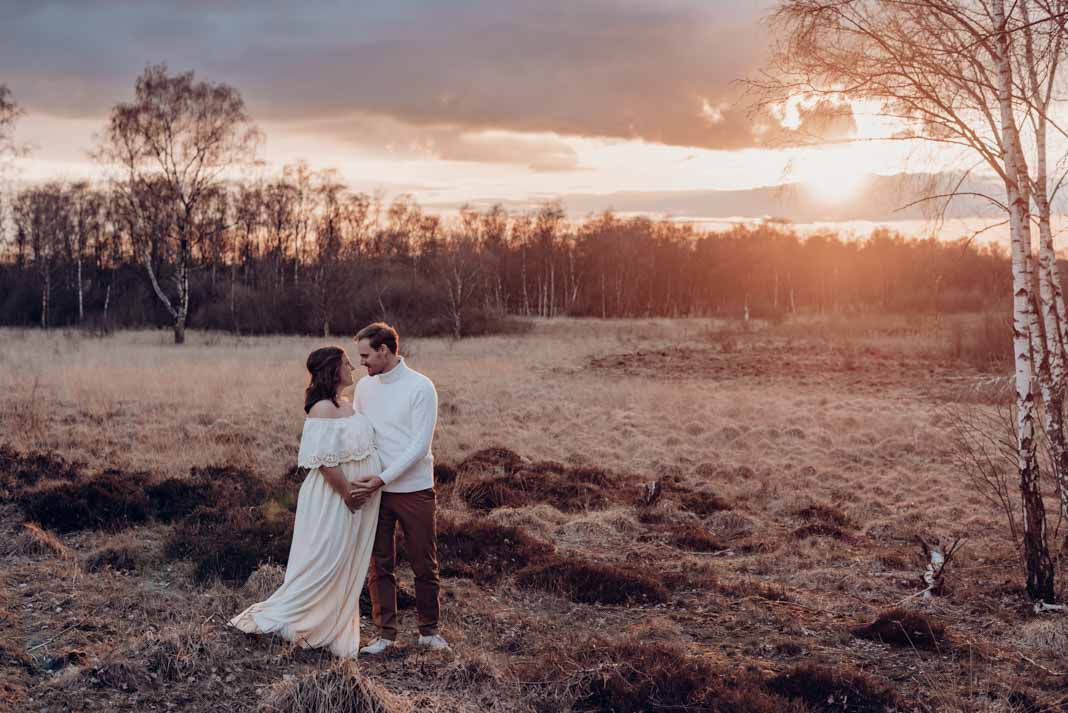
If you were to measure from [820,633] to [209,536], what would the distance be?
19.0ft

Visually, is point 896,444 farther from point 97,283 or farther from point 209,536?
point 97,283

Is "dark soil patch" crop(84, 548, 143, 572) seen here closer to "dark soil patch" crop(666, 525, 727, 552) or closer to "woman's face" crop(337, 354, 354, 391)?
"woman's face" crop(337, 354, 354, 391)

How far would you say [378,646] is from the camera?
18.2ft

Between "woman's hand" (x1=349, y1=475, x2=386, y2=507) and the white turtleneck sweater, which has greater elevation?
the white turtleneck sweater

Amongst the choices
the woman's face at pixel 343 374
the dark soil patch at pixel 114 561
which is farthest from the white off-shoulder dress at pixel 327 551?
the dark soil patch at pixel 114 561

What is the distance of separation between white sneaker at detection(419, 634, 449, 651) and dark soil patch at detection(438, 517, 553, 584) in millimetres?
1895

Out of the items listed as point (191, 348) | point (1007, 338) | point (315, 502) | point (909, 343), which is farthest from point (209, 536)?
point (909, 343)

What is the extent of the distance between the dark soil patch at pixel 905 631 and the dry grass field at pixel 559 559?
2 cm

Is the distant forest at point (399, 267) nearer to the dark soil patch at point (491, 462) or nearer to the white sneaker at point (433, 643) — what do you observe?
the dark soil patch at point (491, 462)

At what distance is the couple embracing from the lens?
5.17 meters

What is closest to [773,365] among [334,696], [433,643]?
[433,643]

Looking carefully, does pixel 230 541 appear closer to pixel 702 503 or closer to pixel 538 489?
pixel 538 489

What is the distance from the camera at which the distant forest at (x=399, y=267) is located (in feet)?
155

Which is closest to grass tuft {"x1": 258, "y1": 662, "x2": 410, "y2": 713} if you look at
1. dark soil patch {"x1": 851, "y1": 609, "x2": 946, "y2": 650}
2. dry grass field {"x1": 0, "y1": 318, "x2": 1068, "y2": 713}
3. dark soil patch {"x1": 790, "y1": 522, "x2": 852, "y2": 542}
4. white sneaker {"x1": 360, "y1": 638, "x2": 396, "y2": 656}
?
dry grass field {"x1": 0, "y1": 318, "x2": 1068, "y2": 713}
